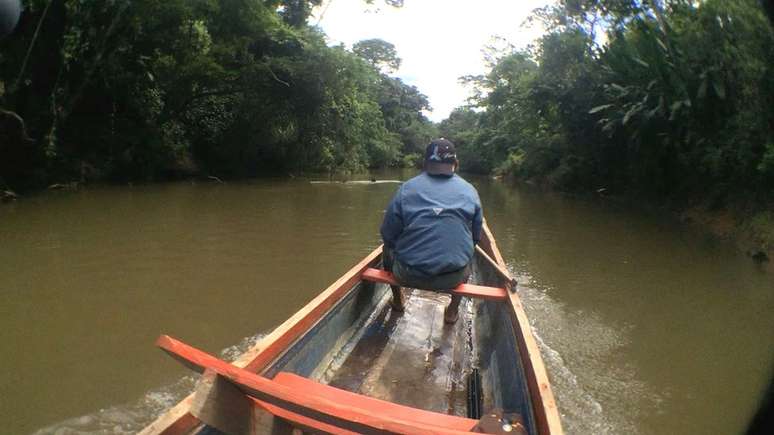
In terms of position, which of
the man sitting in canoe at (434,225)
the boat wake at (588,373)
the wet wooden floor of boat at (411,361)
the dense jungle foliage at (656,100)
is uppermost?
the dense jungle foliage at (656,100)

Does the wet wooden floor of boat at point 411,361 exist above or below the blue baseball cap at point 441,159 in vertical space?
below

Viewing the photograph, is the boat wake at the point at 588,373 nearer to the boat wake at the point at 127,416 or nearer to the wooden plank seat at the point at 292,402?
the wooden plank seat at the point at 292,402

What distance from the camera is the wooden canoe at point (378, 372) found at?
5.46 feet

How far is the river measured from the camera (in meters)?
3.37

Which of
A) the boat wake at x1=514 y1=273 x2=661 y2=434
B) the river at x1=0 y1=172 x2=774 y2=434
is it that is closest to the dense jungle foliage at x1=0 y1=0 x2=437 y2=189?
the river at x1=0 y1=172 x2=774 y2=434

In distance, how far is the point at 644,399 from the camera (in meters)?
3.62

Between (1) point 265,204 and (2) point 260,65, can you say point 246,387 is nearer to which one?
(1) point 265,204

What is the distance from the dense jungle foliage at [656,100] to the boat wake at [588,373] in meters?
5.64

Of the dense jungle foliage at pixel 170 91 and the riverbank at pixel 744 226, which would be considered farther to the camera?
the dense jungle foliage at pixel 170 91

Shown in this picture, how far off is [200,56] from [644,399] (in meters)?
17.6

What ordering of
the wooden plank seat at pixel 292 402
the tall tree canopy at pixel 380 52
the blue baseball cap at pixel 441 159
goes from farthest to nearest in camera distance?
the tall tree canopy at pixel 380 52 < the blue baseball cap at pixel 441 159 < the wooden plank seat at pixel 292 402

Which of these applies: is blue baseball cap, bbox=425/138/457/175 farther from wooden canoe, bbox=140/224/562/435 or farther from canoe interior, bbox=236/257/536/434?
canoe interior, bbox=236/257/536/434

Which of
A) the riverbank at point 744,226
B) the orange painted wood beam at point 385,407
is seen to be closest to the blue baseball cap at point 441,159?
the orange painted wood beam at point 385,407

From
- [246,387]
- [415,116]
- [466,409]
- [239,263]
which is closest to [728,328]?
[466,409]
